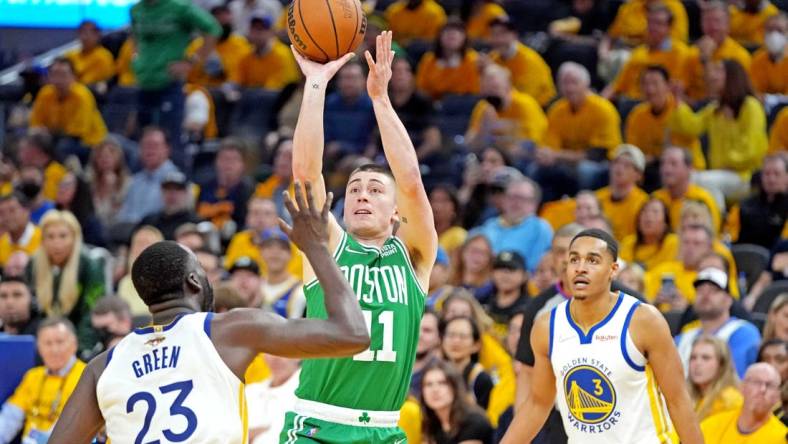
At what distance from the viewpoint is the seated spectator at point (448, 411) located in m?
9.22

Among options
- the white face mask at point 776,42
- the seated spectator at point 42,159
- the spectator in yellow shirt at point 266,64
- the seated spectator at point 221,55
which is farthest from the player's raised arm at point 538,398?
the seated spectator at point 221,55

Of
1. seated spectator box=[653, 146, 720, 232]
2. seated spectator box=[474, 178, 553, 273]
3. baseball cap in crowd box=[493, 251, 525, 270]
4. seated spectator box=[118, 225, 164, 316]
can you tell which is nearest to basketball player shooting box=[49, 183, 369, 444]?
baseball cap in crowd box=[493, 251, 525, 270]

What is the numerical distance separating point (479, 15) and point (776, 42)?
3.70 m

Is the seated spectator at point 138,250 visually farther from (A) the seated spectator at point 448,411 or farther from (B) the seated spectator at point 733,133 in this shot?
(B) the seated spectator at point 733,133

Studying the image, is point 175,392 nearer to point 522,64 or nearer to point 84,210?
point 84,210

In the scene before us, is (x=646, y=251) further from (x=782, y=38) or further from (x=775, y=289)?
(x=782, y=38)

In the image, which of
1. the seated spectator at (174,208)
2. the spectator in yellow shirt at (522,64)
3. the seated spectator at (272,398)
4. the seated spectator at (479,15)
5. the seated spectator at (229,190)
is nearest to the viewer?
the seated spectator at (272,398)

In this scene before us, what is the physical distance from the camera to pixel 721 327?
9.70 metres

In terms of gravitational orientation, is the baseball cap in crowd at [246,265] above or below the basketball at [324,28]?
above

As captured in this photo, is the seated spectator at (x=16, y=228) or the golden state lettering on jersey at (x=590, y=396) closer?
the golden state lettering on jersey at (x=590, y=396)

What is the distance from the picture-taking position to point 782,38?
1409 centimetres

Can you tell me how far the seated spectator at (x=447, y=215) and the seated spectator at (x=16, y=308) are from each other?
138 inches

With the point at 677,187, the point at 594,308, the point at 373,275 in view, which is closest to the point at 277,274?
the point at 677,187

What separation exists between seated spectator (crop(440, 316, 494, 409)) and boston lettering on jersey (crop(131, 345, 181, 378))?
17.1 feet
